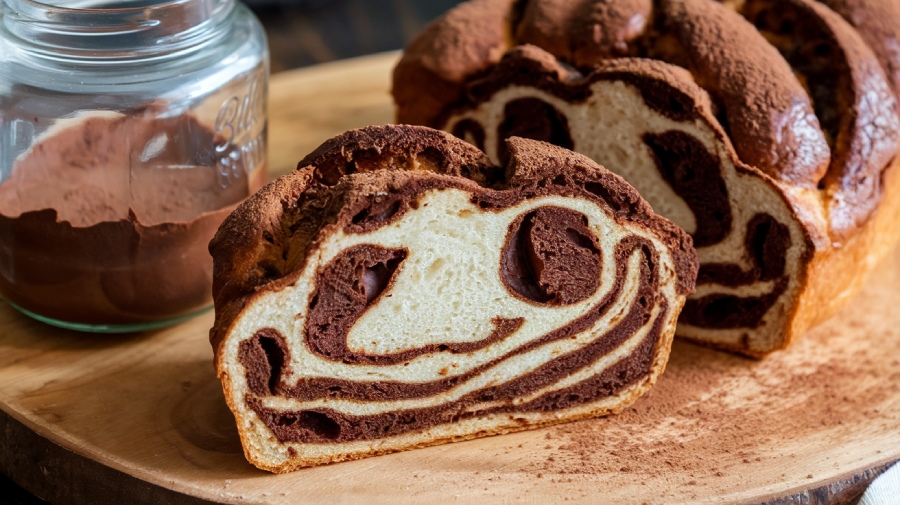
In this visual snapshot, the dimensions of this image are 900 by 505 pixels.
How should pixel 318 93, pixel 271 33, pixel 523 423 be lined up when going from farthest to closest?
1. pixel 271 33
2. pixel 318 93
3. pixel 523 423

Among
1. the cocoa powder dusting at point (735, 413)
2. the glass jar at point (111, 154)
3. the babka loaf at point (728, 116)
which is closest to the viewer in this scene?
the cocoa powder dusting at point (735, 413)

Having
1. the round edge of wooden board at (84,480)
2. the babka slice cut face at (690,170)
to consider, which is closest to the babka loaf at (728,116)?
the babka slice cut face at (690,170)

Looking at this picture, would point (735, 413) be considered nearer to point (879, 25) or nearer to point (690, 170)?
point (690, 170)

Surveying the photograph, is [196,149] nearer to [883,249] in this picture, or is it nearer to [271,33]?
[883,249]

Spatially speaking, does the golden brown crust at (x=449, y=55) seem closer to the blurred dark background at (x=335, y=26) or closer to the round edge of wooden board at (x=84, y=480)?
the round edge of wooden board at (x=84, y=480)

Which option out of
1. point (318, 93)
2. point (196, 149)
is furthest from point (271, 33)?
point (196, 149)

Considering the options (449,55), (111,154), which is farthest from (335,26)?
(111,154)
